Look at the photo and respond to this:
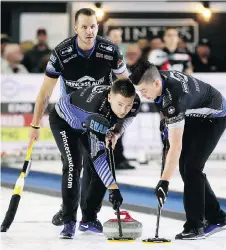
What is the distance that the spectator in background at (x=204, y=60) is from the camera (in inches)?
501

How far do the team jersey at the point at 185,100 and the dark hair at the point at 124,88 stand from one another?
20 cm

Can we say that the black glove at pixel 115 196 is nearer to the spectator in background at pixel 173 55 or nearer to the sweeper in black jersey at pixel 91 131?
the sweeper in black jersey at pixel 91 131

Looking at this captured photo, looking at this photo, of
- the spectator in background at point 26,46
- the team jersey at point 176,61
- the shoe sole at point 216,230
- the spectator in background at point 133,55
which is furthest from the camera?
the spectator in background at point 26,46

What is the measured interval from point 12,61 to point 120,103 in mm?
6774

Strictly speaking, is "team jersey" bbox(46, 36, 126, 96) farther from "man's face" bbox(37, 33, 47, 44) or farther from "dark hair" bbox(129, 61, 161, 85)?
"man's face" bbox(37, 33, 47, 44)

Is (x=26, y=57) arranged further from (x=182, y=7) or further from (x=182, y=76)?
(x=182, y=76)

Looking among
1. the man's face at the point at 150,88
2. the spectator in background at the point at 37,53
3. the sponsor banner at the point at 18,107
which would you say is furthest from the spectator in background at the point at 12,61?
the man's face at the point at 150,88

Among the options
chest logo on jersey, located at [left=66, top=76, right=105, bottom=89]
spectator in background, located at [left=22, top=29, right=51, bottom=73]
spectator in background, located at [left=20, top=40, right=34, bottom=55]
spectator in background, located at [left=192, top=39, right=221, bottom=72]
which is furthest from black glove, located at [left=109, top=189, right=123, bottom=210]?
spectator in background, located at [left=20, top=40, right=34, bottom=55]

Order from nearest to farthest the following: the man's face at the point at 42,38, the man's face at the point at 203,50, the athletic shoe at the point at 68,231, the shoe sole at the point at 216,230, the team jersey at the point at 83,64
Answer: the athletic shoe at the point at 68,231 < the shoe sole at the point at 216,230 < the team jersey at the point at 83,64 < the man's face at the point at 203,50 < the man's face at the point at 42,38

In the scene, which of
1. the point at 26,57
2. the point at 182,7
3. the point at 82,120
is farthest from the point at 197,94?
the point at 182,7

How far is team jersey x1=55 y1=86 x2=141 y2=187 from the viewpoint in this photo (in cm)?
628

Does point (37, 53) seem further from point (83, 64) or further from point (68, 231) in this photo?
point (68, 231)

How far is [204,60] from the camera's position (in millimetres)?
12930

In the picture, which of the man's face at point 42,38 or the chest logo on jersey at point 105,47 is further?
the man's face at point 42,38
